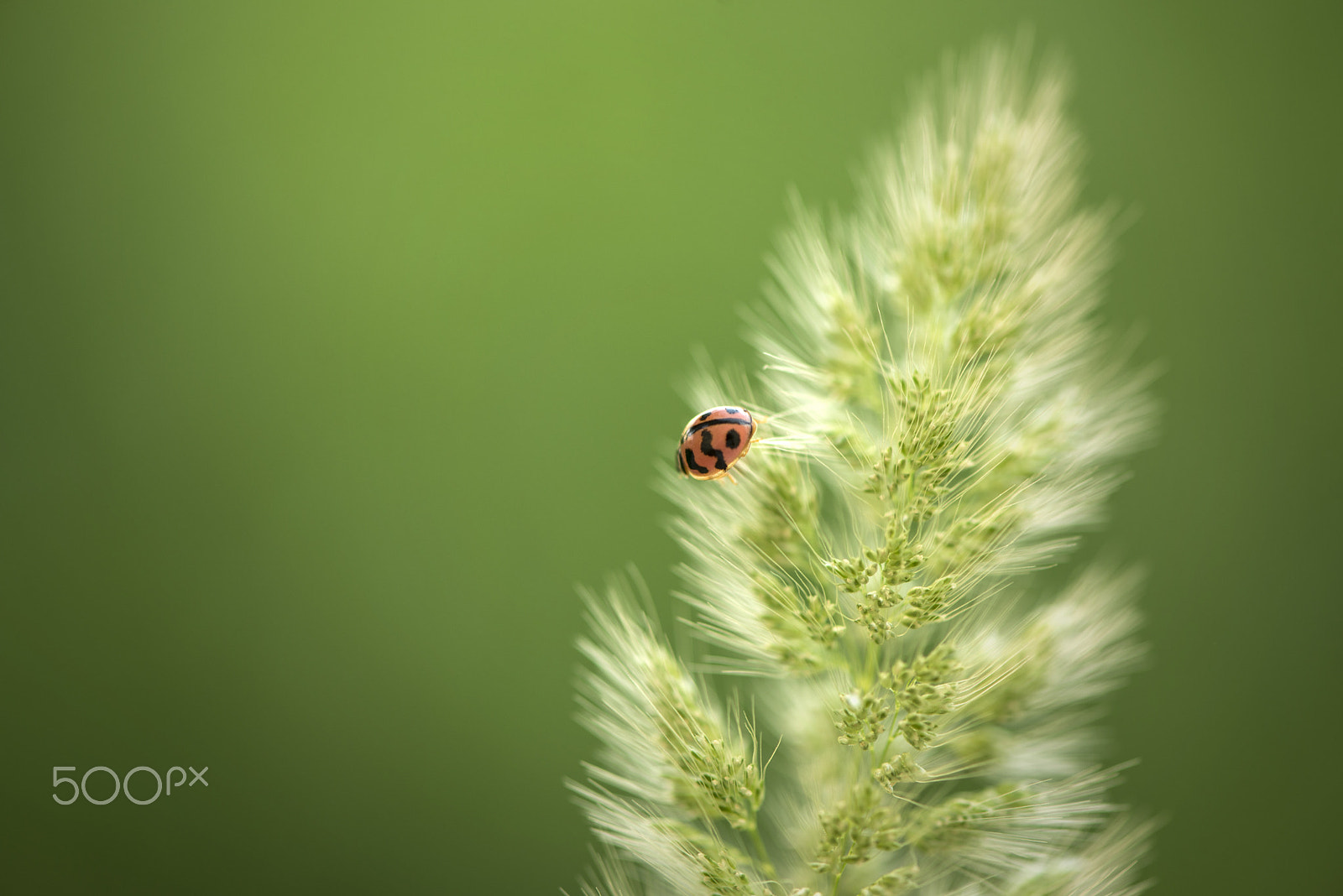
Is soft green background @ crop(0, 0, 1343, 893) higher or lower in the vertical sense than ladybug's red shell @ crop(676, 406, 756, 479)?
higher

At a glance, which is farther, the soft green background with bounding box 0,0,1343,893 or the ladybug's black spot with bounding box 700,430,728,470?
the soft green background with bounding box 0,0,1343,893

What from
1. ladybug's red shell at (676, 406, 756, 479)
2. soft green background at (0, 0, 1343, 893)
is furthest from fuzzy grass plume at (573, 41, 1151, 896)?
soft green background at (0, 0, 1343, 893)

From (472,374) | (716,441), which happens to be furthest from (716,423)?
(472,374)

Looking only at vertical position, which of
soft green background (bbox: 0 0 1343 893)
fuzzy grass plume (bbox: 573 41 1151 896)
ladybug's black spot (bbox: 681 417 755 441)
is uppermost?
soft green background (bbox: 0 0 1343 893)

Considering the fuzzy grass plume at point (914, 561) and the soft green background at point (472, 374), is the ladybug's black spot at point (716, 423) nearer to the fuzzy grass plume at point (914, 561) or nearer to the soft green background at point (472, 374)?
the fuzzy grass plume at point (914, 561)

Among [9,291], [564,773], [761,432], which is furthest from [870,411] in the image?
[9,291]

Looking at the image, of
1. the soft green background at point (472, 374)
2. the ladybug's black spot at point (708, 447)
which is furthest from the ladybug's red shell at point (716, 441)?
the soft green background at point (472, 374)

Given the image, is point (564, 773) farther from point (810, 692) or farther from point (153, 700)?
point (810, 692)

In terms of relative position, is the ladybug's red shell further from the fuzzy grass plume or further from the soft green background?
the soft green background
